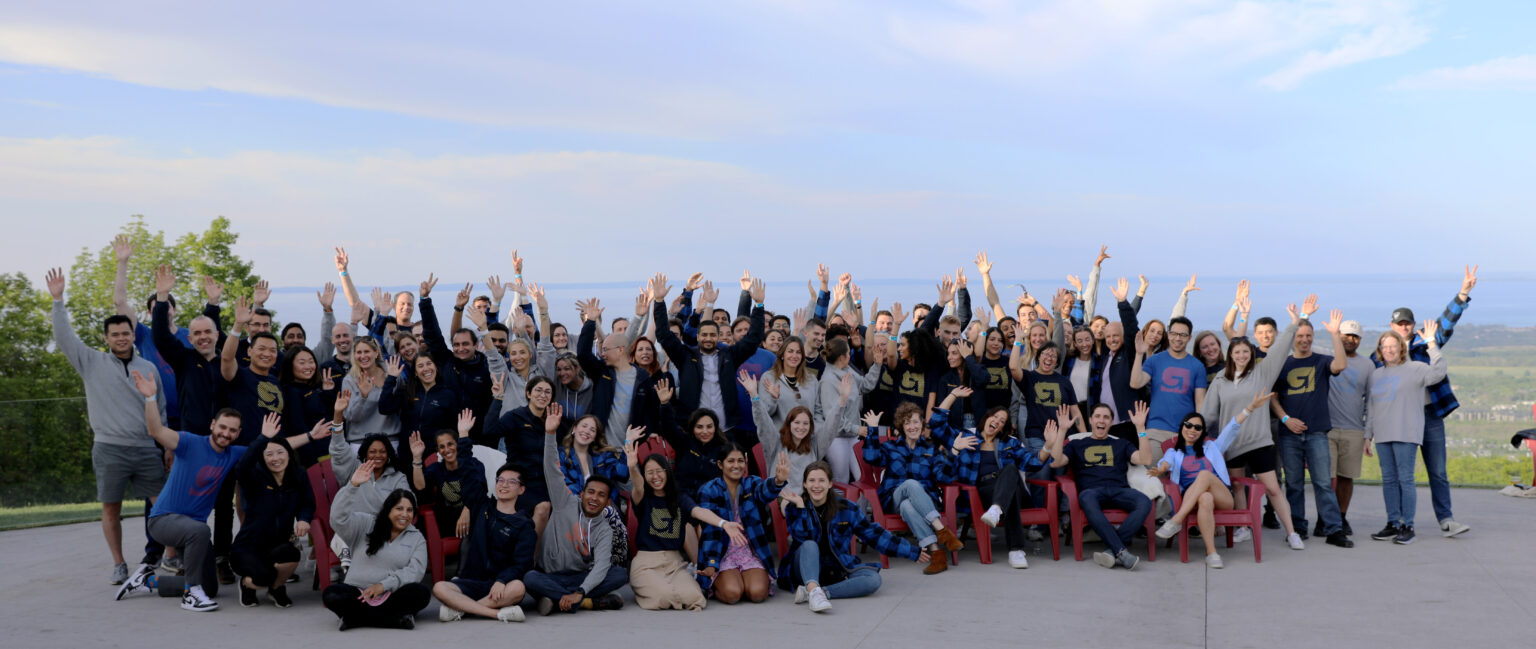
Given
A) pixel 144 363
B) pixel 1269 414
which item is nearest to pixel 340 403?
pixel 144 363

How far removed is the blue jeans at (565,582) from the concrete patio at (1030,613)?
0.53 ft

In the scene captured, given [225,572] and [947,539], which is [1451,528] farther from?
[225,572]

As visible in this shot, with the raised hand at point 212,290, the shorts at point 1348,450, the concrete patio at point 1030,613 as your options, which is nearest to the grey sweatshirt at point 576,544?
the concrete patio at point 1030,613

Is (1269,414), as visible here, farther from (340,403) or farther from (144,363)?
(144,363)

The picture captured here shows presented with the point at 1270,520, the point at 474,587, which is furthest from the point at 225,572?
the point at 1270,520

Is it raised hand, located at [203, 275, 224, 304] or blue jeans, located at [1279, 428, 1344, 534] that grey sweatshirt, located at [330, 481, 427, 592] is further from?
blue jeans, located at [1279, 428, 1344, 534]

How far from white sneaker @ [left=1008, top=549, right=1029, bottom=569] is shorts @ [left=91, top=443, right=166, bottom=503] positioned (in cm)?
549

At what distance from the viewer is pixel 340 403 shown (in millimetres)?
6582

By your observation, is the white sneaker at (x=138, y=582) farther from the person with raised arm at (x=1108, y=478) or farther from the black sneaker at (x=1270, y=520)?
the black sneaker at (x=1270, y=520)

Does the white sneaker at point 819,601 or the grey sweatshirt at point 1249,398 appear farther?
the grey sweatshirt at point 1249,398

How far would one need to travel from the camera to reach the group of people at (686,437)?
6.29 meters

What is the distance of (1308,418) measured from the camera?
784 centimetres

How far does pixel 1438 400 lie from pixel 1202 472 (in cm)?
221

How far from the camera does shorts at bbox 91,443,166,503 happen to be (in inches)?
268
